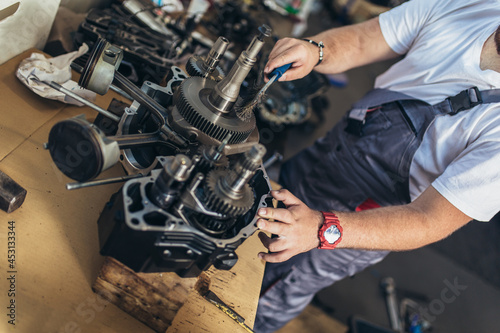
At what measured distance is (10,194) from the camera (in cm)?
105

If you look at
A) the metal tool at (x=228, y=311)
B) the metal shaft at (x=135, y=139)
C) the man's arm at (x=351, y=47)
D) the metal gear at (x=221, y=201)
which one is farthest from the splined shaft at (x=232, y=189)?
the man's arm at (x=351, y=47)

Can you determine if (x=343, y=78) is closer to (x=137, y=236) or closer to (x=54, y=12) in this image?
(x=54, y=12)

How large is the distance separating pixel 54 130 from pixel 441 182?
1.16 meters

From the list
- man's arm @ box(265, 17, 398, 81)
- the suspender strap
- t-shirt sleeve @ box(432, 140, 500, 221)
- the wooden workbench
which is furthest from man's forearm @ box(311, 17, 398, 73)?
the wooden workbench

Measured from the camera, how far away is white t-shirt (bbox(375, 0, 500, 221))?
1.23m

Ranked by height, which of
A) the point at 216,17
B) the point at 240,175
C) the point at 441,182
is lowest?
the point at 216,17

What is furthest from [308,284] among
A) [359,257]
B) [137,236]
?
[137,236]

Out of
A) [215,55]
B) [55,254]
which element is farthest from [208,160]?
[55,254]

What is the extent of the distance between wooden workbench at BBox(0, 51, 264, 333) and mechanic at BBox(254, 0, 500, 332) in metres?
0.22

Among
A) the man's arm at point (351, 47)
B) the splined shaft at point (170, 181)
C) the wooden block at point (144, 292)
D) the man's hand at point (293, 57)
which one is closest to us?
the splined shaft at point (170, 181)

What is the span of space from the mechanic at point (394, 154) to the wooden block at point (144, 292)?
293 mm

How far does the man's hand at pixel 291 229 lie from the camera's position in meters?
1.11

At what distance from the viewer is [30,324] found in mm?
937

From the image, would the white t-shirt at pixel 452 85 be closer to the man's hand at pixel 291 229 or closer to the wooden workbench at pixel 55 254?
the man's hand at pixel 291 229
